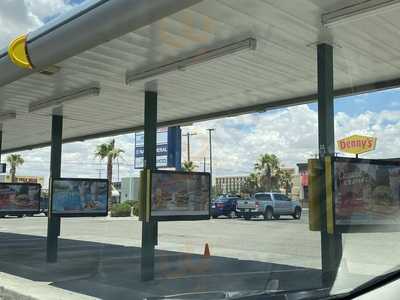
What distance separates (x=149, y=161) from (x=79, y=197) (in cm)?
387

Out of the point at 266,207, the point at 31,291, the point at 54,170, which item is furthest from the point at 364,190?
the point at 266,207

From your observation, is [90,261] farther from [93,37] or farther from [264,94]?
[93,37]

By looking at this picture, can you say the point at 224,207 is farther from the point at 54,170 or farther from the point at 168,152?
the point at 54,170

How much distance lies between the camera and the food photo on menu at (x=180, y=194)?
9.91 m

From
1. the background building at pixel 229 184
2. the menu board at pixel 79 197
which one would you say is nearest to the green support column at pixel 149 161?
the menu board at pixel 79 197

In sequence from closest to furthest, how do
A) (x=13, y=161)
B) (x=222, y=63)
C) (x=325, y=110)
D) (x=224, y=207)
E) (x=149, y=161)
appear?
(x=325, y=110) < (x=222, y=63) < (x=149, y=161) < (x=224, y=207) < (x=13, y=161)

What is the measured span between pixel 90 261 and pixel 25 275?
243cm

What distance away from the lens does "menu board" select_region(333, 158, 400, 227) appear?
6793mm

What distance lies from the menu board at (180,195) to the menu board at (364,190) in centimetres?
399

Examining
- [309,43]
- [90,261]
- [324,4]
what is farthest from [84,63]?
[90,261]

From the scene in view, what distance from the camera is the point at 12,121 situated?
14.7 m

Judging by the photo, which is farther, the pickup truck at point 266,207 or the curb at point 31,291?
the pickup truck at point 266,207

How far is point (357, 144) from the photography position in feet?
21.2

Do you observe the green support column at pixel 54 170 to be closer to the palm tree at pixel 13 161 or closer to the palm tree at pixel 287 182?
the palm tree at pixel 287 182
